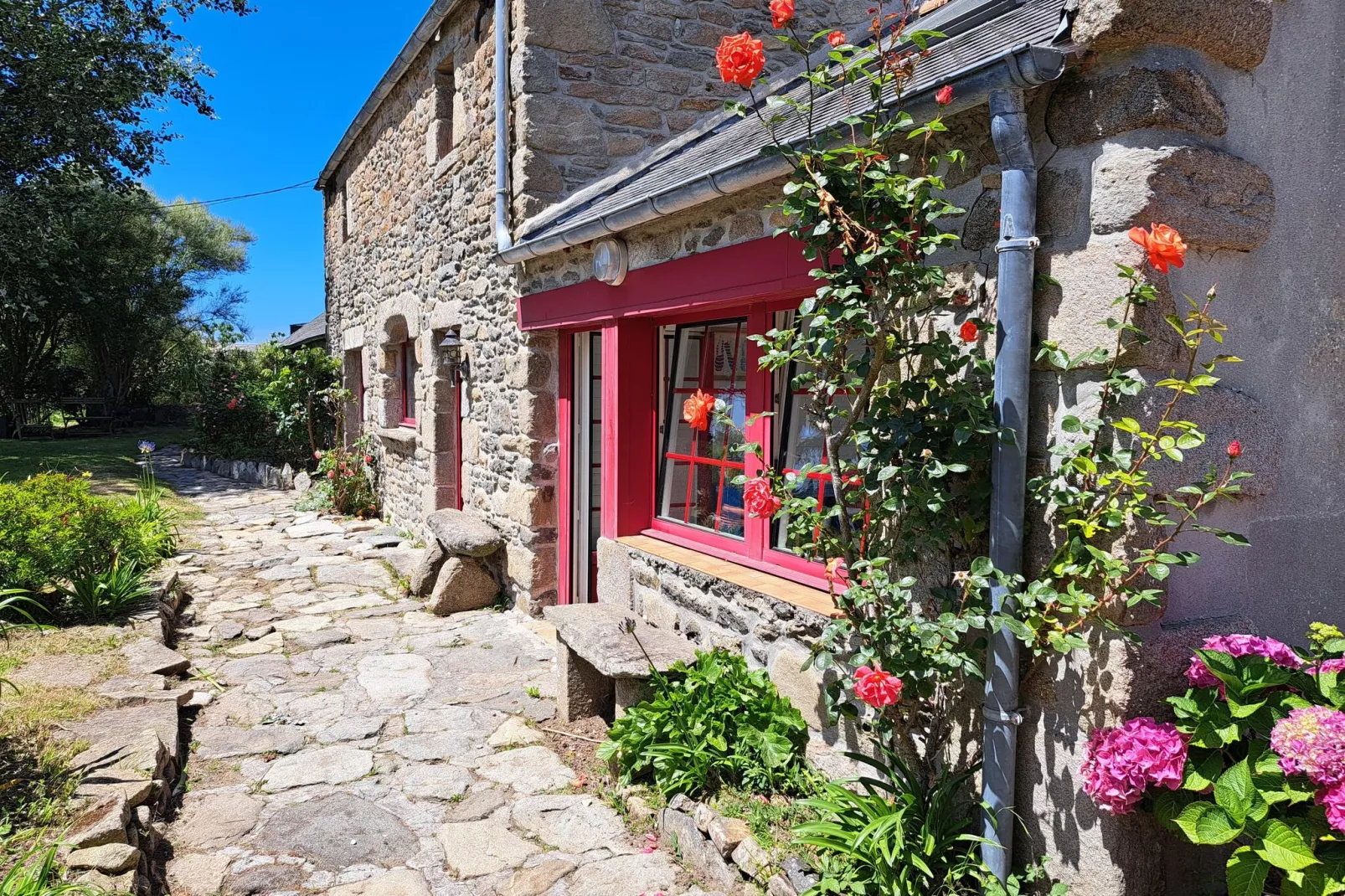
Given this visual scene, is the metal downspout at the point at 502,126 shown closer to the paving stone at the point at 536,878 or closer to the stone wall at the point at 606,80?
the stone wall at the point at 606,80

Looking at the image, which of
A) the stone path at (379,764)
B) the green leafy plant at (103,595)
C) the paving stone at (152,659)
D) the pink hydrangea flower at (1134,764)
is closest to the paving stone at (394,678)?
the stone path at (379,764)

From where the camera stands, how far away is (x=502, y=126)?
6.13 meters

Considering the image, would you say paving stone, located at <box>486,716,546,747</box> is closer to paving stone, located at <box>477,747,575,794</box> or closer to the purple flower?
paving stone, located at <box>477,747,575,794</box>

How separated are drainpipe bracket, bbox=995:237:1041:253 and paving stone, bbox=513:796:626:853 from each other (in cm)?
252

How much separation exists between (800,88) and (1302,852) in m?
3.30

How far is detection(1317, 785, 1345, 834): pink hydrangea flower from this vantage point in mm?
1719

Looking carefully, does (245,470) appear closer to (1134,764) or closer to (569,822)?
(569,822)

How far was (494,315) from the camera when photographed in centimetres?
673

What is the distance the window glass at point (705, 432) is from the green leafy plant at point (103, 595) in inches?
139

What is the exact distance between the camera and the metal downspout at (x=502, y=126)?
19.9ft

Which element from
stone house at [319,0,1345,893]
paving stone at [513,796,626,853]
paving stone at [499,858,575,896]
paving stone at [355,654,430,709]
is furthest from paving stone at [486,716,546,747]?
paving stone at [499,858,575,896]

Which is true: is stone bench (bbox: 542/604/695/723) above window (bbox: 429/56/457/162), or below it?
below

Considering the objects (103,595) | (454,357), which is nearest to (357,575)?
(454,357)

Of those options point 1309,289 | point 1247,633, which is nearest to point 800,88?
point 1309,289
